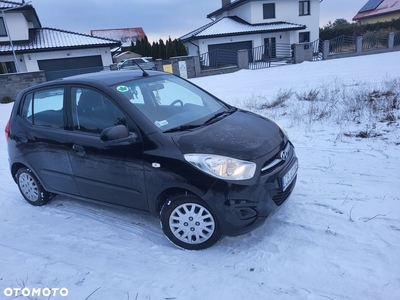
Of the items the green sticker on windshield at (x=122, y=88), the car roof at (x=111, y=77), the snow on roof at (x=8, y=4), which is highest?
the snow on roof at (x=8, y=4)

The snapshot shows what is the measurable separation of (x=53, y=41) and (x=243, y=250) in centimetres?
3009

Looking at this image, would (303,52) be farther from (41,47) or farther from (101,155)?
(101,155)

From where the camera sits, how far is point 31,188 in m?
4.25

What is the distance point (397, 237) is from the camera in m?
2.83

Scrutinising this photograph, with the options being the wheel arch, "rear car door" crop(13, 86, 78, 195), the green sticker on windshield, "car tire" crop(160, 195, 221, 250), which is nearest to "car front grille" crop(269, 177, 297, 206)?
"car tire" crop(160, 195, 221, 250)

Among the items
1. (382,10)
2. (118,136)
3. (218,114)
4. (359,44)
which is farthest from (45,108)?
(382,10)

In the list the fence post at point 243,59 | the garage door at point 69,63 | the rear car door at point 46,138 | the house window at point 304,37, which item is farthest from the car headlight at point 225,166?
the house window at point 304,37

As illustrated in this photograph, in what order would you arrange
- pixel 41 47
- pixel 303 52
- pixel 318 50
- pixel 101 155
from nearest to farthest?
1. pixel 101 155
2. pixel 303 52
3. pixel 318 50
4. pixel 41 47

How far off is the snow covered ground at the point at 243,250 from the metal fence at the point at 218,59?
20.1m

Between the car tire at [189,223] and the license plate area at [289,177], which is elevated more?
the license plate area at [289,177]

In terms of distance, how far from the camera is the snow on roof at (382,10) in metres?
42.1

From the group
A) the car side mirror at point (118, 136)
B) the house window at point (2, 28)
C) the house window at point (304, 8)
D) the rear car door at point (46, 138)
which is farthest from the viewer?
the house window at point (304, 8)

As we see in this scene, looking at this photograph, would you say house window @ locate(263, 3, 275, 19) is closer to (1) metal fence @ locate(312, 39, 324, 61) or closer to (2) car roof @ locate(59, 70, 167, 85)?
(1) metal fence @ locate(312, 39, 324, 61)

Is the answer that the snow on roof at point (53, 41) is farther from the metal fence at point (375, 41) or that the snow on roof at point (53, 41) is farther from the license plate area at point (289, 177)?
the license plate area at point (289, 177)
